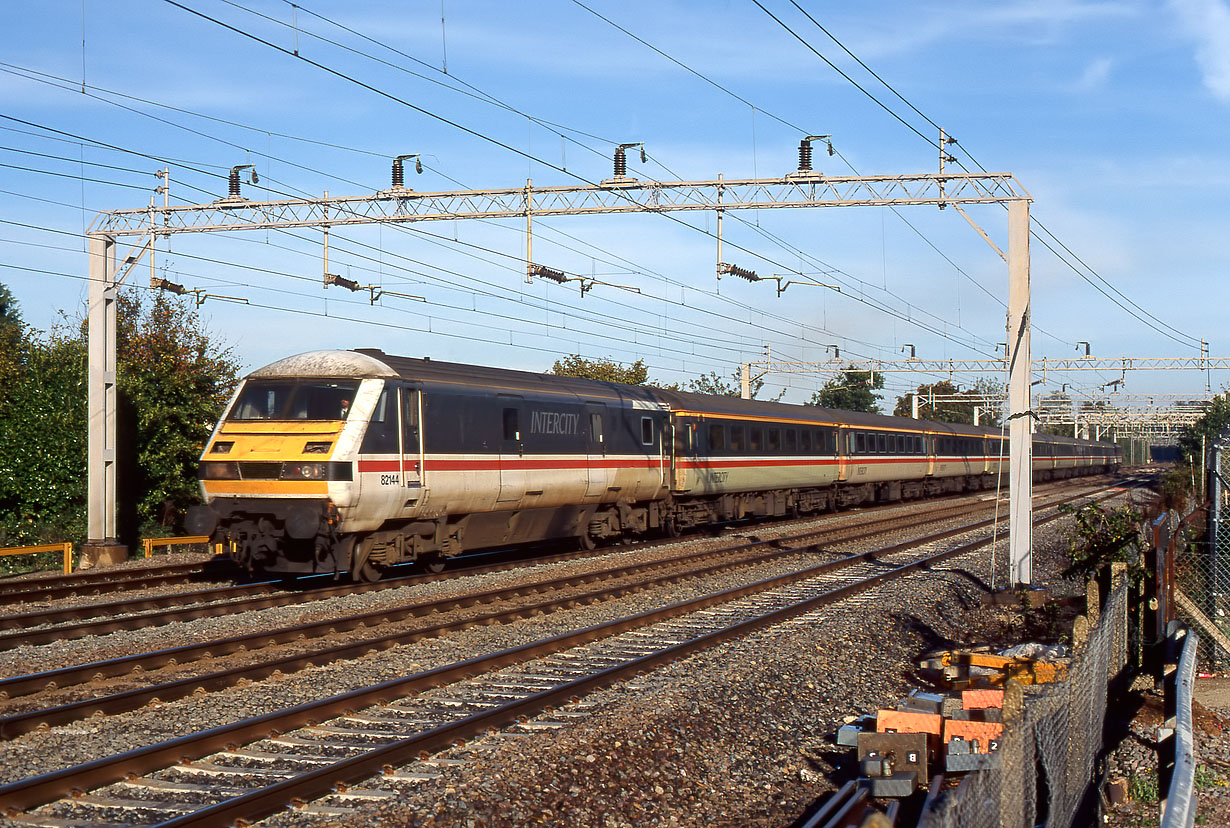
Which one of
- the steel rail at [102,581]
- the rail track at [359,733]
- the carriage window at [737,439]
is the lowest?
the rail track at [359,733]

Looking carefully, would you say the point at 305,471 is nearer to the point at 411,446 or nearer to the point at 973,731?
the point at 411,446

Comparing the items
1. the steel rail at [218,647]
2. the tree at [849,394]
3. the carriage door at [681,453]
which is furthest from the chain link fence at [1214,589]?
the tree at [849,394]

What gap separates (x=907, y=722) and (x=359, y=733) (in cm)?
366

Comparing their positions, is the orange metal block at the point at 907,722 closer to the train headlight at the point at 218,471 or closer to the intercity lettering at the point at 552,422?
the train headlight at the point at 218,471

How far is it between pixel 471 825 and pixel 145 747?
2369 mm

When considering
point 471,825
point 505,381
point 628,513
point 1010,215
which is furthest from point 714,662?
point 628,513

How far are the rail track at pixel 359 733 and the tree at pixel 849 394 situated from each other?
61.3 m

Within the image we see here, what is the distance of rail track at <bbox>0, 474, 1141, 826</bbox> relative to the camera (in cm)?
610

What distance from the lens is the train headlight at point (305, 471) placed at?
13781 mm

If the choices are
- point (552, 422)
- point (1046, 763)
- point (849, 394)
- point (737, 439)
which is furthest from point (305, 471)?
point (849, 394)

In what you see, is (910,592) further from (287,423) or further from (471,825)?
(471,825)

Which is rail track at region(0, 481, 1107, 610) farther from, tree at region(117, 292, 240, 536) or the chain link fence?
the chain link fence

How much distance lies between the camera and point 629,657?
10.5m

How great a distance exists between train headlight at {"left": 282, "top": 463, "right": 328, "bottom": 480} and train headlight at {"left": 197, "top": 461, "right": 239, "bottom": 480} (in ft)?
2.64
